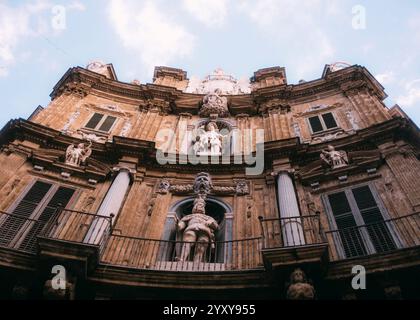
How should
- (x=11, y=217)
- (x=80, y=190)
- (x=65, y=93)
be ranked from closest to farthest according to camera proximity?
(x=11, y=217), (x=80, y=190), (x=65, y=93)

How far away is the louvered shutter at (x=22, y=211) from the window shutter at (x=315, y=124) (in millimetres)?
9142

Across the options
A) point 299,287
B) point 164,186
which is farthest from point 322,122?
point 299,287

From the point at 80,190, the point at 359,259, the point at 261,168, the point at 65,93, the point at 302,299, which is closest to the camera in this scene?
the point at 302,299

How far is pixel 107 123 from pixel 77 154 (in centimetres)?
314

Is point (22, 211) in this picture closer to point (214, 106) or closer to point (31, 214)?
point (31, 214)

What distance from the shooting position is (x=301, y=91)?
56.1 ft

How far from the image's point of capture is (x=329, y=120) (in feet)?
49.7

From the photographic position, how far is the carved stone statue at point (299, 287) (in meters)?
7.34

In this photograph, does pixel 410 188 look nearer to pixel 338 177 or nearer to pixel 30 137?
Result: pixel 338 177

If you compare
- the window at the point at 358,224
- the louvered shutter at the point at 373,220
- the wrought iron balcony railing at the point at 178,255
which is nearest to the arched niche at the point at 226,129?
the window at the point at 358,224

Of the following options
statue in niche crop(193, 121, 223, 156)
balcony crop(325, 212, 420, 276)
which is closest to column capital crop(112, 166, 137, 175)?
statue in niche crop(193, 121, 223, 156)

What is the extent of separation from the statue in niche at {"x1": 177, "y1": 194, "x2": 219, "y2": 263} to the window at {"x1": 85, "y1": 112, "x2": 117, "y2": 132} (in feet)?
19.7

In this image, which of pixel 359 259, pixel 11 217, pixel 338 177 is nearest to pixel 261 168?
pixel 338 177

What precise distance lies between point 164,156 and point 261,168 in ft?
10.4
